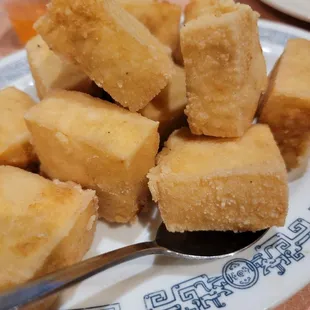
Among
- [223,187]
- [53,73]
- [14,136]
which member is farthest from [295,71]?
[14,136]

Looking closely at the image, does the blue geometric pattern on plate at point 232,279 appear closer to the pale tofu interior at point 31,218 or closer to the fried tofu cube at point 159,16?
the pale tofu interior at point 31,218

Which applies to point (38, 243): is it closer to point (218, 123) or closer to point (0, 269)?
point (0, 269)

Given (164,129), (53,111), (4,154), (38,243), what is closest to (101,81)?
(53,111)

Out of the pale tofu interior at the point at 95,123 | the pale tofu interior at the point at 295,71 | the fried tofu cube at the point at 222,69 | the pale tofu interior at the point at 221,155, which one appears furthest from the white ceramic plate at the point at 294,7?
the pale tofu interior at the point at 95,123

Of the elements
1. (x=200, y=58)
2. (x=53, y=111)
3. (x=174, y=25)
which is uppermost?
(x=200, y=58)

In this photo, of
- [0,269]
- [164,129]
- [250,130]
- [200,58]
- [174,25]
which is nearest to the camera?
[0,269]

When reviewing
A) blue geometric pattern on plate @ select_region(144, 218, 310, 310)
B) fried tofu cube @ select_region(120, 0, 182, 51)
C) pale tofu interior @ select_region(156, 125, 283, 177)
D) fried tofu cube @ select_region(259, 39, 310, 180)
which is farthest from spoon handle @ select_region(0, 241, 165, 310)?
fried tofu cube @ select_region(120, 0, 182, 51)
